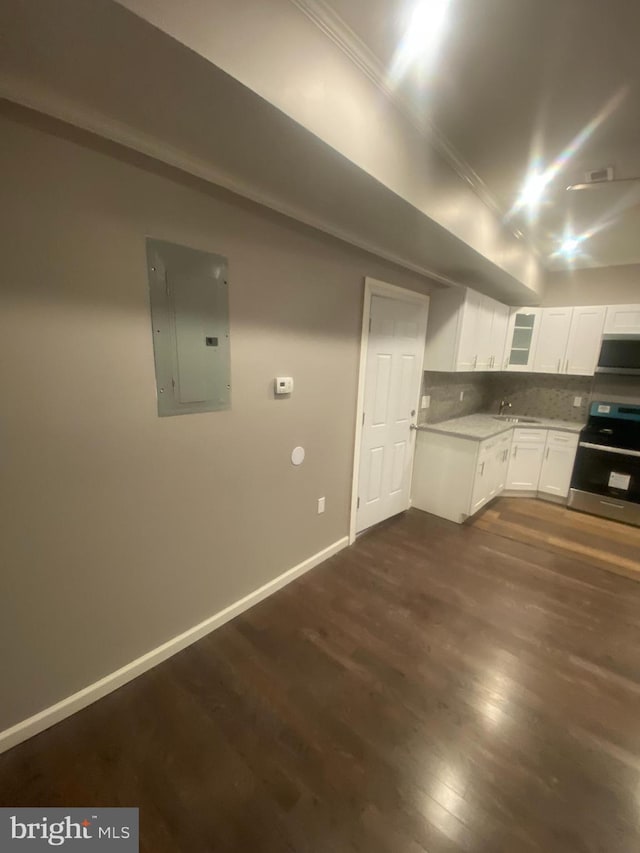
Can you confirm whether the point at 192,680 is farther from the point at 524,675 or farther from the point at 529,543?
the point at 529,543

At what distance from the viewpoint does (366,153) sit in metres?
1.31

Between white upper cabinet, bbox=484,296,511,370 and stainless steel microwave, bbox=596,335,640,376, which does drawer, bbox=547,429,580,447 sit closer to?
stainless steel microwave, bbox=596,335,640,376

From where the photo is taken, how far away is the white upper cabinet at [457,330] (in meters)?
3.04

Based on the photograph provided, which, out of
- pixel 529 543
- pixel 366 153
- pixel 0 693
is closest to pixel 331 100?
pixel 366 153

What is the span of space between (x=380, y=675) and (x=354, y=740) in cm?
34

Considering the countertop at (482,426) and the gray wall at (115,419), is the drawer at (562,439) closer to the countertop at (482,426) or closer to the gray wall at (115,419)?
the countertop at (482,426)

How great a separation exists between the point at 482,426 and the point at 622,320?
5.54ft

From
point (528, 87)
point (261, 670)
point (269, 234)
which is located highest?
point (528, 87)

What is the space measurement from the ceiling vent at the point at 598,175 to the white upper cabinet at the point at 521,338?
199cm

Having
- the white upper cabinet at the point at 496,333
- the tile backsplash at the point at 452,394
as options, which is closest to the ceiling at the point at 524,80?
the white upper cabinet at the point at 496,333

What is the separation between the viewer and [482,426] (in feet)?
11.4

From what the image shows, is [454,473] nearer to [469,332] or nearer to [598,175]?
[469,332]

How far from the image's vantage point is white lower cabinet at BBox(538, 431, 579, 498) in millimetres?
3543

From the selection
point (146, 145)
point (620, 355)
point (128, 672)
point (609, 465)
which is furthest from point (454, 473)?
point (146, 145)
